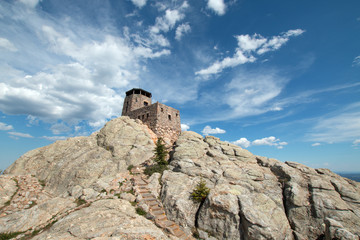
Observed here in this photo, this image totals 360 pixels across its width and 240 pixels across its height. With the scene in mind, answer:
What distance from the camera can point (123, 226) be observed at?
938 centimetres

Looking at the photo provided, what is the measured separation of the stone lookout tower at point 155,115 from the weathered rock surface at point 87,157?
333 cm

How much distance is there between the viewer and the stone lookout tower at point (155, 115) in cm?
2926

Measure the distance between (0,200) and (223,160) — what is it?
2332cm

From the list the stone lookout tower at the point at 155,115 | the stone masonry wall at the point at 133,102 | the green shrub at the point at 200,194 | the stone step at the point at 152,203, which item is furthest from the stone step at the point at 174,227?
the stone masonry wall at the point at 133,102

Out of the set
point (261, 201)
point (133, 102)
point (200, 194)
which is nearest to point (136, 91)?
point (133, 102)

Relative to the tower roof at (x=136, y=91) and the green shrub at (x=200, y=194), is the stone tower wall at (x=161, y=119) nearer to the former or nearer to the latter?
the tower roof at (x=136, y=91)

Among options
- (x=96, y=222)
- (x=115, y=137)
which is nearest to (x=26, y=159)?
(x=115, y=137)

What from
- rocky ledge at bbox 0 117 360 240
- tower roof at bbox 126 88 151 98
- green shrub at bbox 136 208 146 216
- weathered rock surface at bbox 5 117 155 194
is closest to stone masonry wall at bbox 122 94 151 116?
tower roof at bbox 126 88 151 98

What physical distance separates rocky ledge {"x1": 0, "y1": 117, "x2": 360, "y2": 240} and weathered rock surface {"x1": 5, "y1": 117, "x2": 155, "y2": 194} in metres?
0.13

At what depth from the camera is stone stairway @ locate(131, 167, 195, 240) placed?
11092mm

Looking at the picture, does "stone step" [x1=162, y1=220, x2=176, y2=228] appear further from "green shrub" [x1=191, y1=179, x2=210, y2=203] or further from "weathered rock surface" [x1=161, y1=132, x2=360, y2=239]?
"green shrub" [x1=191, y1=179, x2=210, y2=203]

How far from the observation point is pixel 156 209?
12.9 m

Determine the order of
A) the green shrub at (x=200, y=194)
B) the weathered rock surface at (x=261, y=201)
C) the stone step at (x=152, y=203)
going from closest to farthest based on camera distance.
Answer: the weathered rock surface at (x=261, y=201) → the stone step at (x=152, y=203) → the green shrub at (x=200, y=194)

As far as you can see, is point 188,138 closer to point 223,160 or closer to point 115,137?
point 223,160
